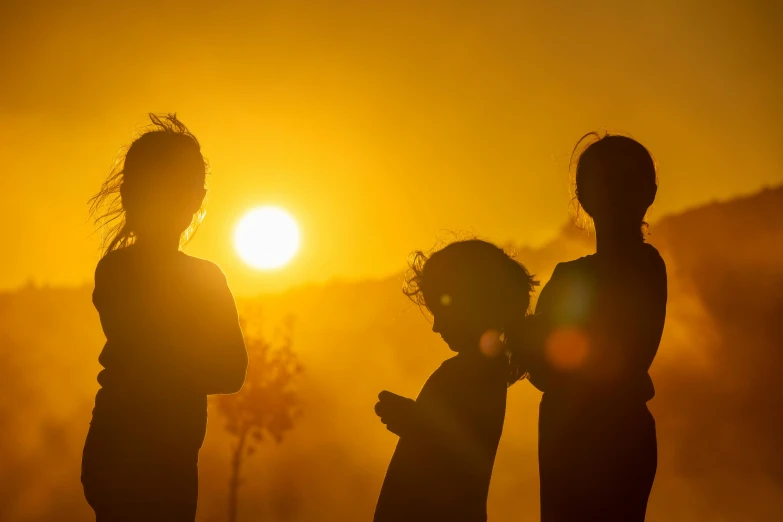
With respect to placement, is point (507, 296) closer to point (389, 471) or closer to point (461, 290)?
point (461, 290)

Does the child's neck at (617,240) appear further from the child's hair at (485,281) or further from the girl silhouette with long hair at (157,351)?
the girl silhouette with long hair at (157,351)

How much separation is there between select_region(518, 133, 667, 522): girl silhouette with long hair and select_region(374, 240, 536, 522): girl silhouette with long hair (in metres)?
0.18

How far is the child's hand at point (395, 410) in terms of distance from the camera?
3.20m

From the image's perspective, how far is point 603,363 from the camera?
3104 millimetres

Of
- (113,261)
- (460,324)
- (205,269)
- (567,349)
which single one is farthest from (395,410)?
(113,261)

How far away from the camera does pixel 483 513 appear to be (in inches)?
124

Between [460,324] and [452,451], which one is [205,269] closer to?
[460,324]

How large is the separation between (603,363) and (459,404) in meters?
0.64

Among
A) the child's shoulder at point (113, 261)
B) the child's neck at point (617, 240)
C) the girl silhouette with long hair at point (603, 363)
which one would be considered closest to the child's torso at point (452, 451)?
the girl silhouette with long hair at point (603, 363)

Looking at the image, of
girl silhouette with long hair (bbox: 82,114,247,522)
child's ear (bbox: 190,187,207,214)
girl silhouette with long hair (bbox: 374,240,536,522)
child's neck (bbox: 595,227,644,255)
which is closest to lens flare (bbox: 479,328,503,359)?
girl silhouette with long hair (bbox: 374,240,536,522)

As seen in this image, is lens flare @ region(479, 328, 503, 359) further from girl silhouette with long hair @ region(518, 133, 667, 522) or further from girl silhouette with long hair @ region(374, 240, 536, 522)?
girl silhouette with long hair @ region(518, 133, 667, 522)

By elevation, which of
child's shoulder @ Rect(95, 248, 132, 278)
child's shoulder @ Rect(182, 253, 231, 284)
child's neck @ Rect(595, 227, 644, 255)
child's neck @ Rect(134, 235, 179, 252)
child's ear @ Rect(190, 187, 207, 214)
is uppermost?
child's neck @ Rect(595, 227, 644, 255)

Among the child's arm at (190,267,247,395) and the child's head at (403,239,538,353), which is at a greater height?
the child's head at (403,239,538,353)

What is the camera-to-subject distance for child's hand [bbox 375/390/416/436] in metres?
3.20
